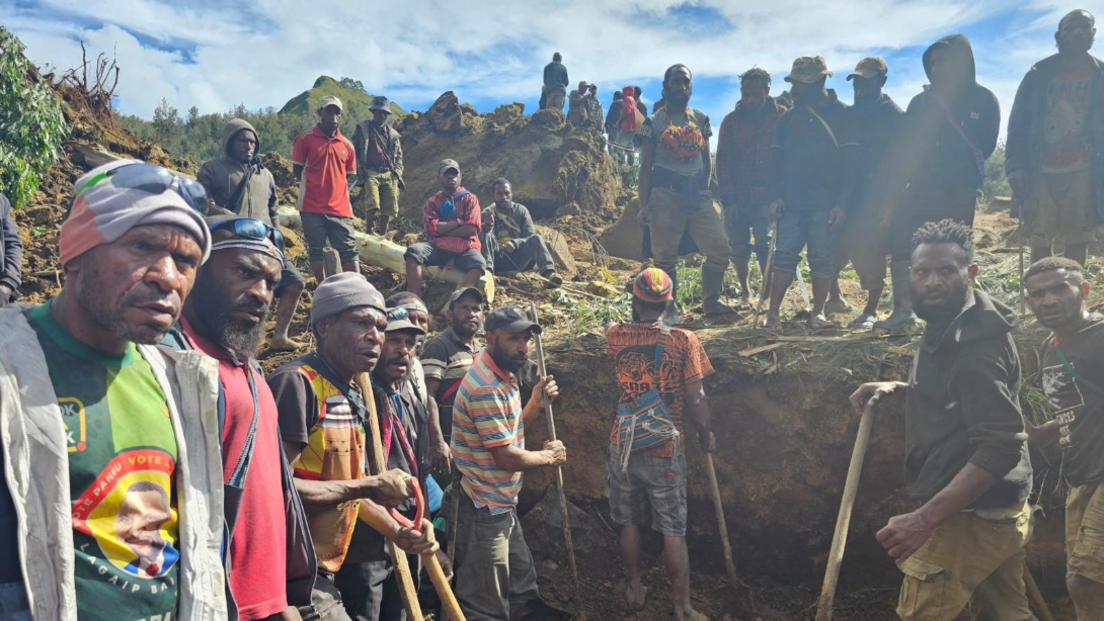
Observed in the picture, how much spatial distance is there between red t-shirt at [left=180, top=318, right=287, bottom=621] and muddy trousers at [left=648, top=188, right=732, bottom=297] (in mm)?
4811

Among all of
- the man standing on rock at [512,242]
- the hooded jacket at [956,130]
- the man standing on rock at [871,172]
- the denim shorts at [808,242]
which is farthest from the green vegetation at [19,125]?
the hooded jacket at [956,130]

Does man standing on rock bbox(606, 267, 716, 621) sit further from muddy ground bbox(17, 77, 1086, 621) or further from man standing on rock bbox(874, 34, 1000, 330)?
man standing on rock bbox(874, 34, 1000, 330)

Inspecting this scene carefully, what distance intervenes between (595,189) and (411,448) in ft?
40.0

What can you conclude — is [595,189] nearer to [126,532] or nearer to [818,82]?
[818,82]

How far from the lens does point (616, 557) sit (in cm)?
581

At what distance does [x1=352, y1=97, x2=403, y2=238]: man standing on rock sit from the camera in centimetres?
977

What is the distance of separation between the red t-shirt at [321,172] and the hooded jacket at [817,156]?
4.44 m

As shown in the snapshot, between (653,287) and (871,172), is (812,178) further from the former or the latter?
(653,287)

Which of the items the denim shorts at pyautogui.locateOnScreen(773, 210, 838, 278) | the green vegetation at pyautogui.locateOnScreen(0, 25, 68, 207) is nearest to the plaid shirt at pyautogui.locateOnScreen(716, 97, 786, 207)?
the denim shorts at pyautogui.locateOnScreen(773, 210, 838, 278)

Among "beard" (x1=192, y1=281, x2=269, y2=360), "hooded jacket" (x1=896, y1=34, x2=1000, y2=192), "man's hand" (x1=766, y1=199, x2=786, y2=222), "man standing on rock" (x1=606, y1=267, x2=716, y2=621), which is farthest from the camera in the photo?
"man's hand" (x1=766, y1=199, x2=786, y2=222)

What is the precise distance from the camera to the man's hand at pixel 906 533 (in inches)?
116

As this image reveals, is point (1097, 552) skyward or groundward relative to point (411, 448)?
groundward

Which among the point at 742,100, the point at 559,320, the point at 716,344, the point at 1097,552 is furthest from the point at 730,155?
the point at 1097,552

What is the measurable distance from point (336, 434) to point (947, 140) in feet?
16.4
